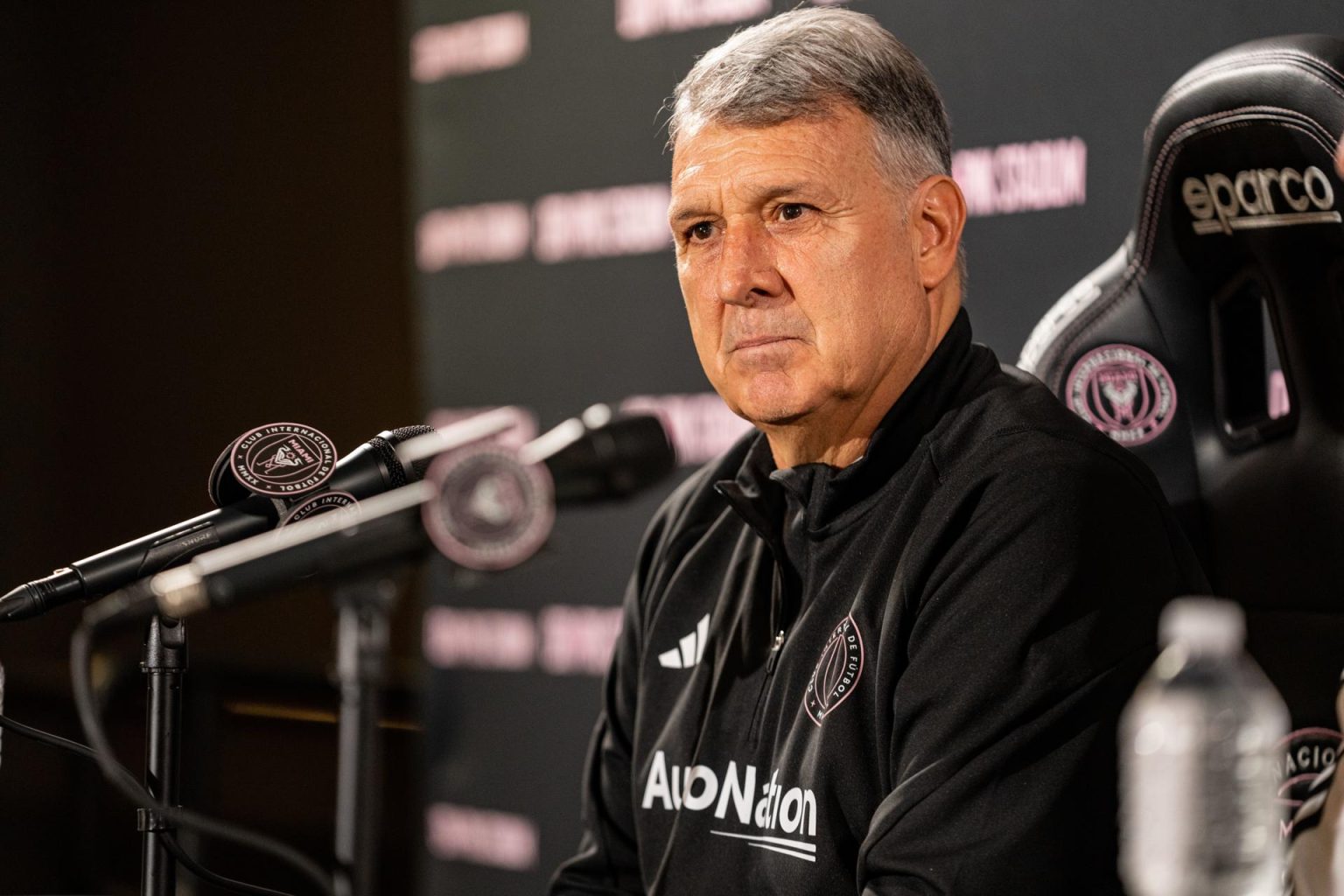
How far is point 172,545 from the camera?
125 centimetres

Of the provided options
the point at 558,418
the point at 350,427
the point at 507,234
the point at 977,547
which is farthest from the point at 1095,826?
the point at 350,427

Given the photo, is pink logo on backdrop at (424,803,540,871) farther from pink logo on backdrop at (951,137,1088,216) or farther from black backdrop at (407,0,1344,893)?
pink logo on backdrop at (951,137,1088,216)

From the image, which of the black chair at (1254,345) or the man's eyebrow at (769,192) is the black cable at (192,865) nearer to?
the man's eyebrow at (769,192)

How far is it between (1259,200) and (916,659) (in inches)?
24.8

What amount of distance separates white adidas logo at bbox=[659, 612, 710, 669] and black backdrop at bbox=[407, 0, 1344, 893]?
33.8 inches

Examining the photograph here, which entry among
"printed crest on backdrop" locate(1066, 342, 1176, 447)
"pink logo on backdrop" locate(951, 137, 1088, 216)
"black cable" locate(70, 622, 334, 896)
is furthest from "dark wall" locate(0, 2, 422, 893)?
"black cable" locate(70, 622, 334, 896)

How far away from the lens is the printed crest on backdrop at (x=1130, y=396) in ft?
5.59

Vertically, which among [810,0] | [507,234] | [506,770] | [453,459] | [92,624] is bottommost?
[506,770]

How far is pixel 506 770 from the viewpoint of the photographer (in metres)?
3.27

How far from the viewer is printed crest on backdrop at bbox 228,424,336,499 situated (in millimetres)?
1262

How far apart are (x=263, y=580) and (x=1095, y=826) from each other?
832mm

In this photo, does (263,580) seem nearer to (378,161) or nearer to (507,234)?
(507,234)

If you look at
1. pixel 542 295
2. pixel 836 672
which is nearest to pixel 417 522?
pixel 836 672

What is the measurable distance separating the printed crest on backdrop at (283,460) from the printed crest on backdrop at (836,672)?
627 millimetres
